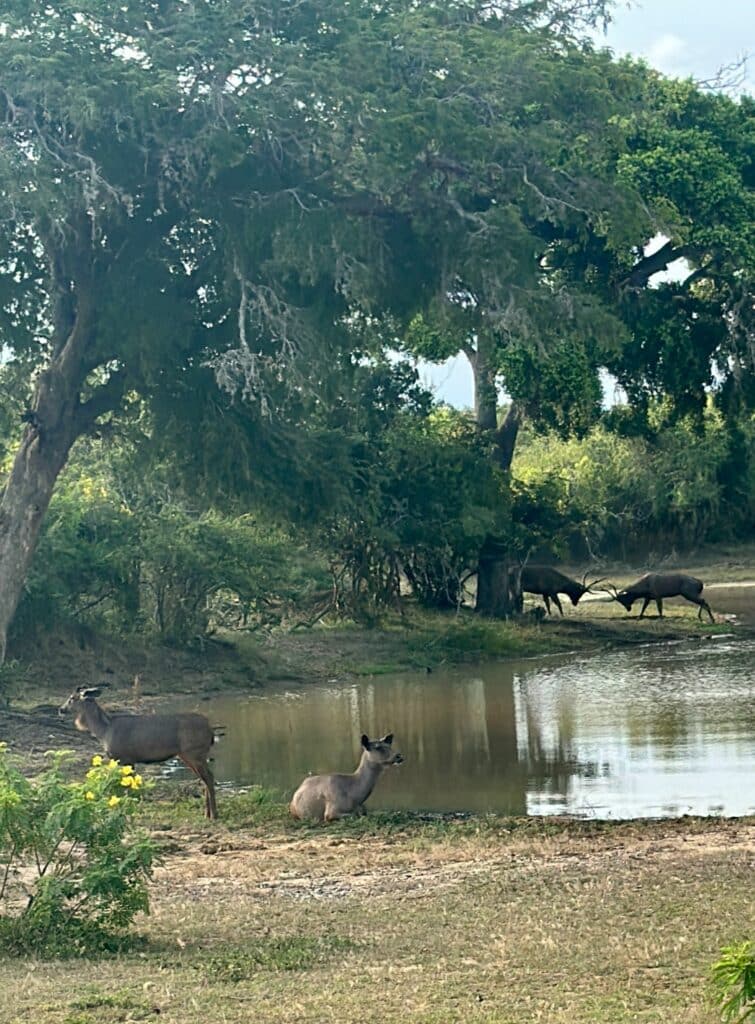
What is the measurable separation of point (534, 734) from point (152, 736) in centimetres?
515

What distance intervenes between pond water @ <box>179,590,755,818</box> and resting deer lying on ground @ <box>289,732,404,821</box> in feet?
3.30

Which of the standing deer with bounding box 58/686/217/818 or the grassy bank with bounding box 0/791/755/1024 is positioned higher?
the standing deer with bounding box 58/686/217/818

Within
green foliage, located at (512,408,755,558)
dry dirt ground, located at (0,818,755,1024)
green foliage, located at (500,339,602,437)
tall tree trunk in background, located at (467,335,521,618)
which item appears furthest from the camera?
green foliage, located at (512,408,755,558)

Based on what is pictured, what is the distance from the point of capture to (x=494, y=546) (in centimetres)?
3012

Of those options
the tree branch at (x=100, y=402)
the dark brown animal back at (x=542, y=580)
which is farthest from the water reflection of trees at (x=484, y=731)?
the dark brown animal back at (x=542, y=580)

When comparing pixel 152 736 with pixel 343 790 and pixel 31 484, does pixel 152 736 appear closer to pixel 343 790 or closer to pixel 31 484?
pixel 343 790

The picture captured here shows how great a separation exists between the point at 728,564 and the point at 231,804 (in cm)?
3184

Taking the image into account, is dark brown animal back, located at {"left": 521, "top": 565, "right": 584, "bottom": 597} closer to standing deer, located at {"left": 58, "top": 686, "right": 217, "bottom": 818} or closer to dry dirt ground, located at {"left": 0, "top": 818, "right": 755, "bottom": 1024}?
standing deer, located at {"left": 58, "top": 686, "right": 217, "bottom": 818}

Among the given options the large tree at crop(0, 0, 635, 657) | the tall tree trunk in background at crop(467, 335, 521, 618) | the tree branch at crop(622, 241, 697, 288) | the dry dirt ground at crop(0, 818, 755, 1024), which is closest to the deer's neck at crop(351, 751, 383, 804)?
the dry dirt ground at crop(0, 818, 755, 1024)

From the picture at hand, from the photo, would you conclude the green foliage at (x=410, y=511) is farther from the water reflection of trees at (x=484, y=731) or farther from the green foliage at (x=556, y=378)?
the water reflection of trees at (x=484, y=731)

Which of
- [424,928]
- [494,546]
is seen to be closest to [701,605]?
[494,546]

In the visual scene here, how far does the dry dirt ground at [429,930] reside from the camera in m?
7.20

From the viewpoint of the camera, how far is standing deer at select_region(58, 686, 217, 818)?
14484 mm

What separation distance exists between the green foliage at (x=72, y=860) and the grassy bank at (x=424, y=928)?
0.84 ft
